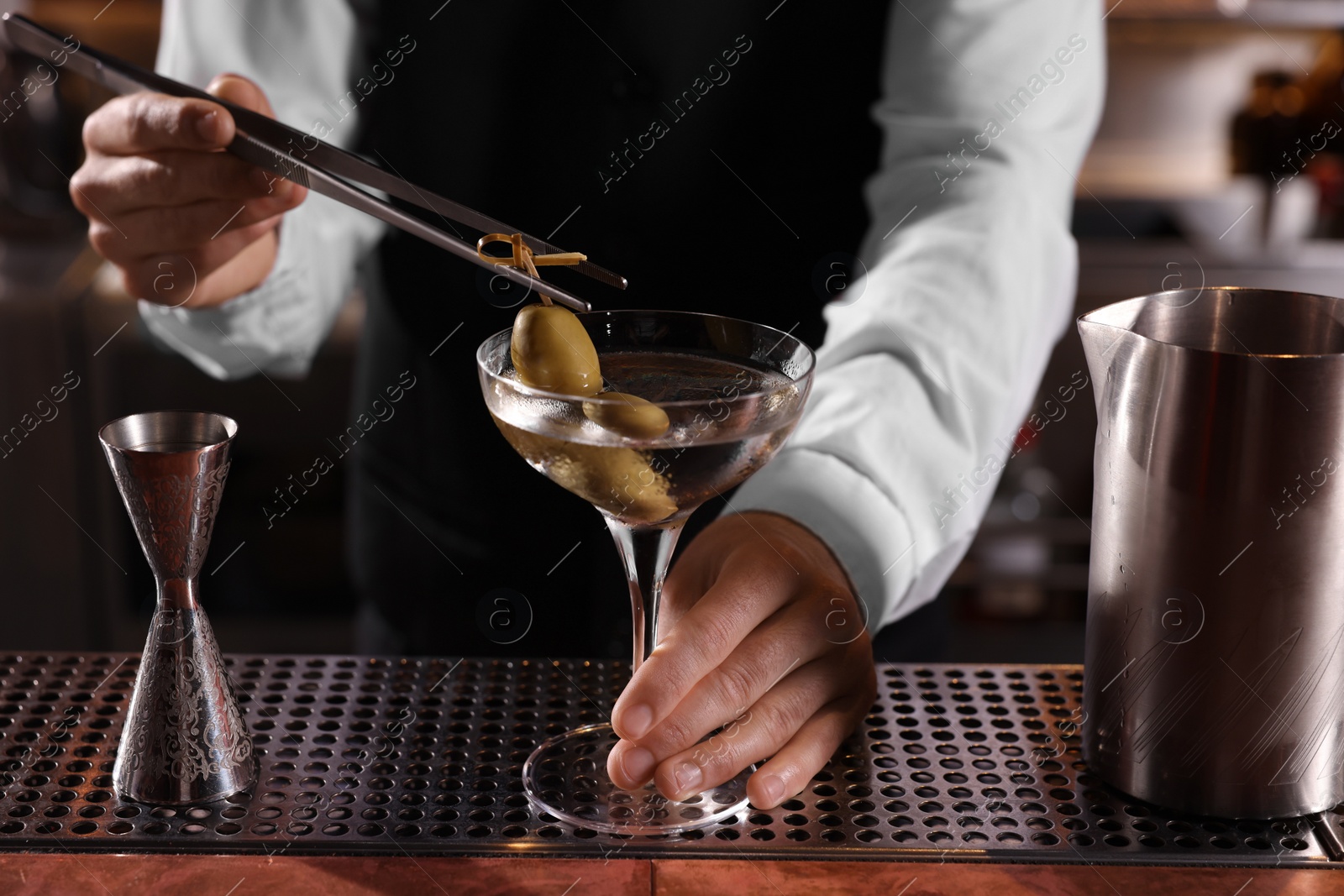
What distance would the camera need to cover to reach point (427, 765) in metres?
0.78

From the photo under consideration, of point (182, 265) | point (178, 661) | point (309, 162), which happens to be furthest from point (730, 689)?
point (182, 265)

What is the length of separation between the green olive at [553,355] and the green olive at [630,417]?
0.05 metres

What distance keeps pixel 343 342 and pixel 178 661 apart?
189 centimetres

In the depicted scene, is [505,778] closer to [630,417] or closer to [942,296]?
[630,417]

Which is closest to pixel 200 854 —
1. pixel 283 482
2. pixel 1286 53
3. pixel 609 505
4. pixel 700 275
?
pixel 609 505

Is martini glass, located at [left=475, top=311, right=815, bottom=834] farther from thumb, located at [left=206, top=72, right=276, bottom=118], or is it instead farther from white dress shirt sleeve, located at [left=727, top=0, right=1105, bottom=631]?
thumb, located at [left=206, top=72, right=276, bottom=118]

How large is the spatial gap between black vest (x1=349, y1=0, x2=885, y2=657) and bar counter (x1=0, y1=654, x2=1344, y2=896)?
2.09 feet

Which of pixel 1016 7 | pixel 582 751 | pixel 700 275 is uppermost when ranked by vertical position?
pixel 1016 7

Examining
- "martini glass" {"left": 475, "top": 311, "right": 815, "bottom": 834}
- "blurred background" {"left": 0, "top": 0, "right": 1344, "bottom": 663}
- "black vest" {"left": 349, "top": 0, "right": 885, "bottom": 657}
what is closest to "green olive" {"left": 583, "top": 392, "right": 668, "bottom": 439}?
"martini glass" {"left": 475, "top": 311, "right": 815, "bottom": 834}

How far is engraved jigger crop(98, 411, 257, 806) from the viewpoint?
0.71 metres

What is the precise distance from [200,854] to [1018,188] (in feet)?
3.24

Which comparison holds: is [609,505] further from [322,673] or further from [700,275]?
[700,275]

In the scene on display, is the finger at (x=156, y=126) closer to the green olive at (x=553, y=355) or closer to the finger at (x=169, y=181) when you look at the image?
the finger at (x=169, y=181)

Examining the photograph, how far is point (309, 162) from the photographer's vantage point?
2.69ft
